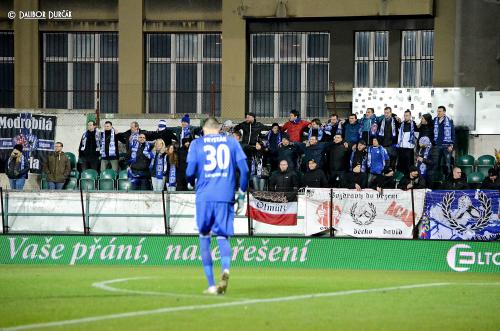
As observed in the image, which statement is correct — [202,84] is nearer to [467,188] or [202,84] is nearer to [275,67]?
[275,67]

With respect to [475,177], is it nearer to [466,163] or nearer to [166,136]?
[466,163]

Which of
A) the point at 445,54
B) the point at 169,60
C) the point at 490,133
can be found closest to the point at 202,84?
the point at 169,60

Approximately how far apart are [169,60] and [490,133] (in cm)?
1330

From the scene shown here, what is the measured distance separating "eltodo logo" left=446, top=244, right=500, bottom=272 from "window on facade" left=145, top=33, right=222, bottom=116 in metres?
17.1

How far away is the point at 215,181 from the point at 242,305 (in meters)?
2.24

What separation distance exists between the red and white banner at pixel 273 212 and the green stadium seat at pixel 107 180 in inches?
201

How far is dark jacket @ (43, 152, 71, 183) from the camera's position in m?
28.2

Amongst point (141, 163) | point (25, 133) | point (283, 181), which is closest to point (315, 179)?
point (283, 181)

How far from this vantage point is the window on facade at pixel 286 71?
3850 centimetres

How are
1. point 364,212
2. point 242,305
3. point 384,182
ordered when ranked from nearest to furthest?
1. point 242,305
2. point 364,212
3. point 384,182

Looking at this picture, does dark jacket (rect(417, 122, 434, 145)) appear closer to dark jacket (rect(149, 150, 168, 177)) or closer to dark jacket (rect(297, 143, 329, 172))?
dark jacket (rect(297, 143, 329, 172))

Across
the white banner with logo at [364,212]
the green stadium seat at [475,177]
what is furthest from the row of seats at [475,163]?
the white banner with logo at [364,212]

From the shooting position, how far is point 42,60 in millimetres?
39688

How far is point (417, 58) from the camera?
3772 cm
